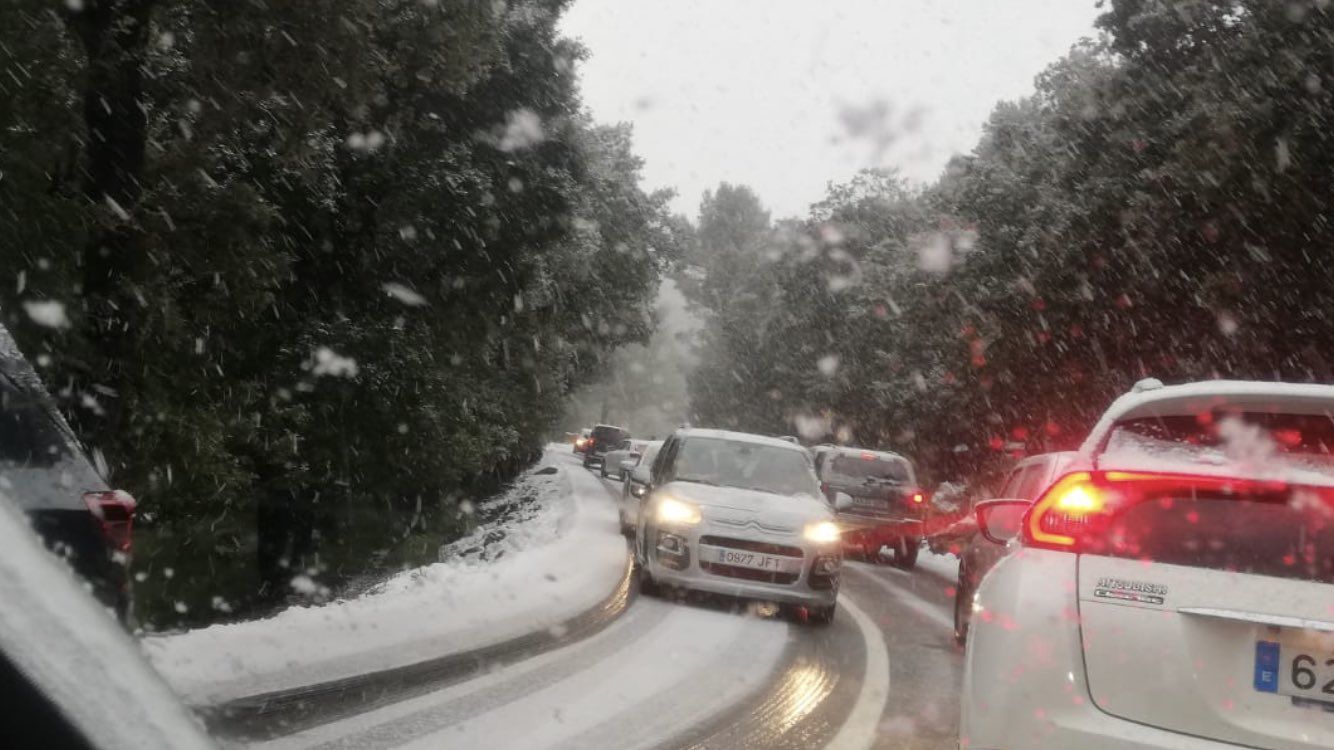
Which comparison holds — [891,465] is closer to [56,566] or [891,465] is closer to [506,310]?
[506,310]

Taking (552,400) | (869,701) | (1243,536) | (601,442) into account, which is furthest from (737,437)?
(601,442)

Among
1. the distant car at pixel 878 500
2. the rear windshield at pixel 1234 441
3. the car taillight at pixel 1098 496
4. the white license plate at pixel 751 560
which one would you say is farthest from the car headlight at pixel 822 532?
the distant car at pixel 878 500

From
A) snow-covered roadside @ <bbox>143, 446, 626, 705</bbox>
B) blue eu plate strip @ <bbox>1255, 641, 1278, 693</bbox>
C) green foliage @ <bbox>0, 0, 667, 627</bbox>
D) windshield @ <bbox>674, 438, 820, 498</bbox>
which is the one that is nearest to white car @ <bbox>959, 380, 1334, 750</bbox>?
blue eu plate strip @ <bbox>1255, 641, 1278, 693</bbox>

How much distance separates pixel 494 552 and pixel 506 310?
5678 millimetres

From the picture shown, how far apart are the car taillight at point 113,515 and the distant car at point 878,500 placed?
52.9 ft

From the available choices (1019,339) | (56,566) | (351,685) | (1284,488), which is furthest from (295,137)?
(1019,339)

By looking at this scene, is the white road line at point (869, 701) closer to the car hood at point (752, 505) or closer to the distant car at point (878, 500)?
the car hood at point (752, 505)

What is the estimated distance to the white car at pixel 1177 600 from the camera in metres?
3.55

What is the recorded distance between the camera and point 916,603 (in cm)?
1498

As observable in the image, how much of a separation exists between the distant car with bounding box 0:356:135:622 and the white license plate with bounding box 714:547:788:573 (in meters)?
7.28

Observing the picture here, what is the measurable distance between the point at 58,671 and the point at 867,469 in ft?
67.8

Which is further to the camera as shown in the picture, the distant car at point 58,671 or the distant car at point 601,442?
the distant car at point 601,442

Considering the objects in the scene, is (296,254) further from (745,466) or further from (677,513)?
(677,513)

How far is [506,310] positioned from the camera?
2416cm
